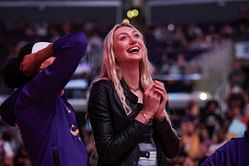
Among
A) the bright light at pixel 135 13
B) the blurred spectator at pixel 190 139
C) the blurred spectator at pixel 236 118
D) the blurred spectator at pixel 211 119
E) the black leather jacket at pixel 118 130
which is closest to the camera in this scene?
the black leather jacket at pixel 118 130

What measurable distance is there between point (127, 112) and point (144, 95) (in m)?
0.13

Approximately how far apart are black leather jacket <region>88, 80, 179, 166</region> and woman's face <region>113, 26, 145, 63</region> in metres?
0.15

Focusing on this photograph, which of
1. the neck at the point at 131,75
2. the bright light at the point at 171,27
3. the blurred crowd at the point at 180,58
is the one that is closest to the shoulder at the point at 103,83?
the neck at the point at 131,75

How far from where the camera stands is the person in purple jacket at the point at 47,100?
2809 mm

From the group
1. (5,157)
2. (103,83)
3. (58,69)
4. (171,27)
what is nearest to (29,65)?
(58,69)

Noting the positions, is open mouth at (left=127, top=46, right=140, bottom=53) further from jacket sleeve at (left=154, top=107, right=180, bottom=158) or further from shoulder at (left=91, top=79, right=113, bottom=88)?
jacket sleeve at (left=154, top=107, right=180, bottom=158)

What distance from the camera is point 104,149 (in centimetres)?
306

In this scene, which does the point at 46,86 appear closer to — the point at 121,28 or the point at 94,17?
the point at 121,28

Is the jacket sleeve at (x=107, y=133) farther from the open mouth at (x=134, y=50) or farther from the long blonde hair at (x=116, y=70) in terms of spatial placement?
the open mouth at (x=134, y=50)

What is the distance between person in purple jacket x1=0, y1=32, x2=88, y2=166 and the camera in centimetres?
281

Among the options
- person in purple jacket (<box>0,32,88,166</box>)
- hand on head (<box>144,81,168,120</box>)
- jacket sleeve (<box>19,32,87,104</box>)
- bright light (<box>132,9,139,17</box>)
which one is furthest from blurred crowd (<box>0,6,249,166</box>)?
jacket sleeve (<box>19,32,87,104</box>)

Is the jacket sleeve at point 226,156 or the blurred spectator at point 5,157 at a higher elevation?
the jacket sleeve at point 226,156

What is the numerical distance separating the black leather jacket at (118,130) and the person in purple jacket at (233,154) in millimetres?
289

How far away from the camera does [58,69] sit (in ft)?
9.21
